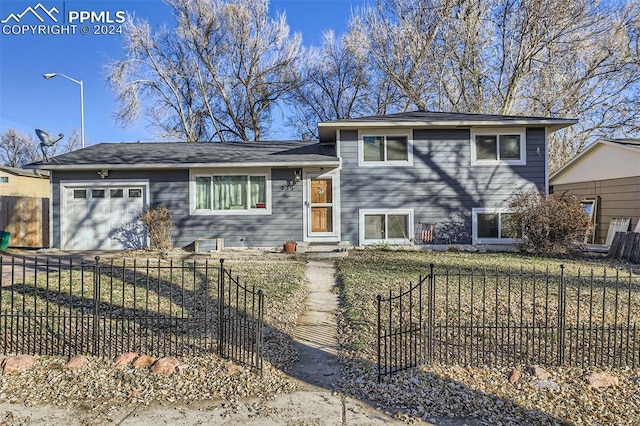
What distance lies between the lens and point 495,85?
784 inches

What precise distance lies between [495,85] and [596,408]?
1980 centimetres

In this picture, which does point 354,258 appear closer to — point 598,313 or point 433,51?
point 598,313

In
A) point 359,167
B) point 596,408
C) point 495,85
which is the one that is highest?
point 495,85

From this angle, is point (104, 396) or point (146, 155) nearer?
point (104, 396)

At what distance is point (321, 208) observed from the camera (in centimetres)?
1195

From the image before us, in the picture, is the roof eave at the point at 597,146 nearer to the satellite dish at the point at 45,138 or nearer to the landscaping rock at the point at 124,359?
the landscaping rock at the point at 124,359

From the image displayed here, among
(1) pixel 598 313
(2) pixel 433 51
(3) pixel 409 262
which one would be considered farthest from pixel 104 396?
(2) pixel 433 51

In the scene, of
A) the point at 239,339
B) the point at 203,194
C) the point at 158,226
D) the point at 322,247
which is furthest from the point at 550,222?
the point at 158,226

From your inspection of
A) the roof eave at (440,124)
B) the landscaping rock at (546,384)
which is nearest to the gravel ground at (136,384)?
the landscaping rock at (546,384)

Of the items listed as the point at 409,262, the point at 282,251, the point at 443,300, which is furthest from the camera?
the point at 282,251

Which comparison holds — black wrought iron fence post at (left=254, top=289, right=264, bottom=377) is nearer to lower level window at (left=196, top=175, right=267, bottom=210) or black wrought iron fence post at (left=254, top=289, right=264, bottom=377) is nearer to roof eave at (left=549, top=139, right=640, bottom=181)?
lower level window at (left=196, top=175, right=267, bottom=210)

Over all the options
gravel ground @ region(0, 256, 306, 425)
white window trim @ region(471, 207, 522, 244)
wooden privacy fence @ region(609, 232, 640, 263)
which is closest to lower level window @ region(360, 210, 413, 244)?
white window trim @ region(471, 207, 522, 244)

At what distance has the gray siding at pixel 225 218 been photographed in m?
11.9

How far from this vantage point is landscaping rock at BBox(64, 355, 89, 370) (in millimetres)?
3630
